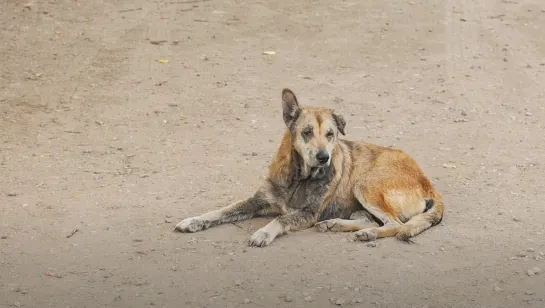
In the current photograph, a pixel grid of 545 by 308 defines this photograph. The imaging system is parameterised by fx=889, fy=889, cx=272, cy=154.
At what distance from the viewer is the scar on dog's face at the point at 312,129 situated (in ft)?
23.0

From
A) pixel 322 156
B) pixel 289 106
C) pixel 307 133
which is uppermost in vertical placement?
pixel 289 106

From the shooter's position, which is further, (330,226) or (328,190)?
(328,190)

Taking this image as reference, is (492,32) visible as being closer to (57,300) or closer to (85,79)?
(85,79)

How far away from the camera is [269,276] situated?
6.16 m

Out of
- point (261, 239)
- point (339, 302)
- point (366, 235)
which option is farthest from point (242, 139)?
point (339, 302)

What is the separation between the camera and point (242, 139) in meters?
9.28

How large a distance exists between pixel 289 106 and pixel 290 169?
52 centimetres

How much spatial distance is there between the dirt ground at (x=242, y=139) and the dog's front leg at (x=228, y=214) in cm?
8

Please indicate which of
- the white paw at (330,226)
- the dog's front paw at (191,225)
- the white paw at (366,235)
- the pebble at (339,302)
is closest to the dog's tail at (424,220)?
the white paw at (366,235)

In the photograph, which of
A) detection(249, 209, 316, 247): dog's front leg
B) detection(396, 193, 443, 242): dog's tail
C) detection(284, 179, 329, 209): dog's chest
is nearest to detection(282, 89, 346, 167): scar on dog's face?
detection(284, 179, 329, 209): dog's chest

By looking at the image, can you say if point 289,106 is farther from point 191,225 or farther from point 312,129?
point 191,225

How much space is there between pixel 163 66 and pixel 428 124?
356 cm

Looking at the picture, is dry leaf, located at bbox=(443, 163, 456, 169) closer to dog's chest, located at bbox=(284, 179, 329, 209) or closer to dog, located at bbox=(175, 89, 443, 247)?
dog, located at bbox=(175, 89, 443, 247)

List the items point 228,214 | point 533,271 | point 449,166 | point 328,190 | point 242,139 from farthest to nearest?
point 242,139 < point 449,166 < point 328,190 < point 228,214 < point 533,271
